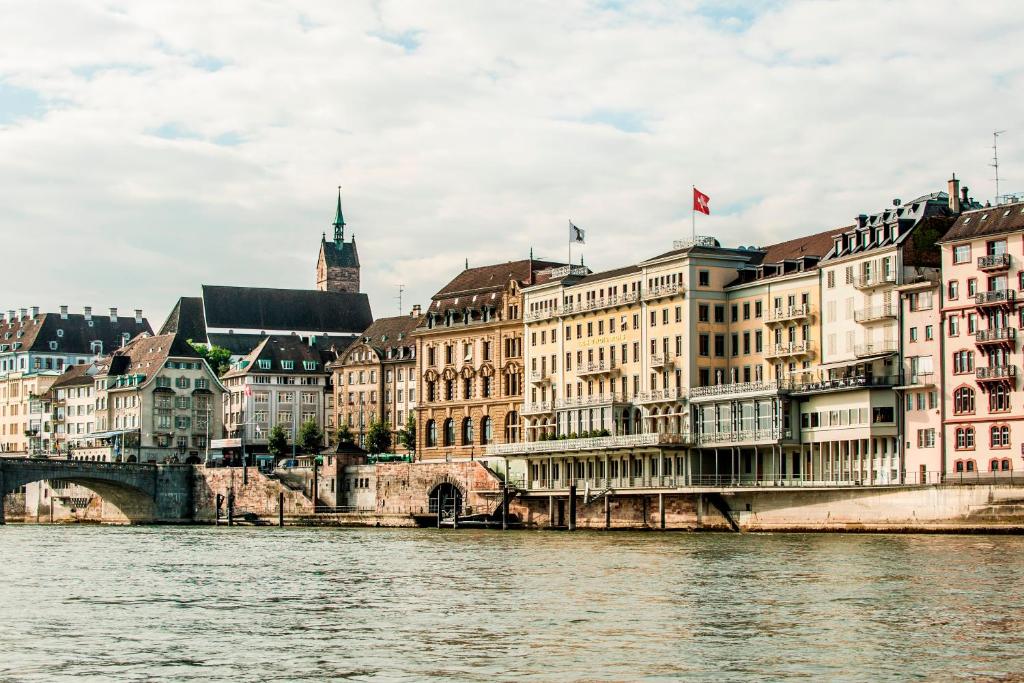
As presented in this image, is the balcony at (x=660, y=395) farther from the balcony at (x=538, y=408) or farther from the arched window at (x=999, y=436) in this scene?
the arched window at (x=999, y=436)

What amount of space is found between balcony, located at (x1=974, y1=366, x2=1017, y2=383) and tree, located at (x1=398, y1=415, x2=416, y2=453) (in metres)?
75.5

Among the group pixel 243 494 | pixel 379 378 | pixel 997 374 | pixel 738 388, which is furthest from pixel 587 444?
pixel 379 378

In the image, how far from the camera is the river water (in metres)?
39.9

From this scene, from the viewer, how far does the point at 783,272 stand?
116812mm

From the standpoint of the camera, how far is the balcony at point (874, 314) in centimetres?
10406

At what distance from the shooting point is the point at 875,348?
105125mm

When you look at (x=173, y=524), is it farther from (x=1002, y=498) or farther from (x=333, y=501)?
(x=1002, y=498)

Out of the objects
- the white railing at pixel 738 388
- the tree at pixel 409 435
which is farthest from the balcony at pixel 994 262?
the tree at pixel 409 435

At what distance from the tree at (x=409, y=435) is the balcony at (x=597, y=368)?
1362 inches

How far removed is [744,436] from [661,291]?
15.1m

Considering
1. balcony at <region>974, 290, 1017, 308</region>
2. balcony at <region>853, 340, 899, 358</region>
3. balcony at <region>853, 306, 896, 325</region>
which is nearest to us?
balcony at <region>974, 290, 1017, 308</region>

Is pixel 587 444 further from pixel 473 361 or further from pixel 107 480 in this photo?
pixel 107 480

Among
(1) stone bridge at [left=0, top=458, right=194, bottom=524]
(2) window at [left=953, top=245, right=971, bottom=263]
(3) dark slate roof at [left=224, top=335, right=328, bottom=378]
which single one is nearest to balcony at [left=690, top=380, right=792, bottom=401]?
(2) window at [left=953, top=245, right=971, bottom=263]

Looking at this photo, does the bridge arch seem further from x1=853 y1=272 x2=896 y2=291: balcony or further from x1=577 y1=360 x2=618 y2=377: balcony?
x1=853 y1=272 x2=896 y2=291: balcony
